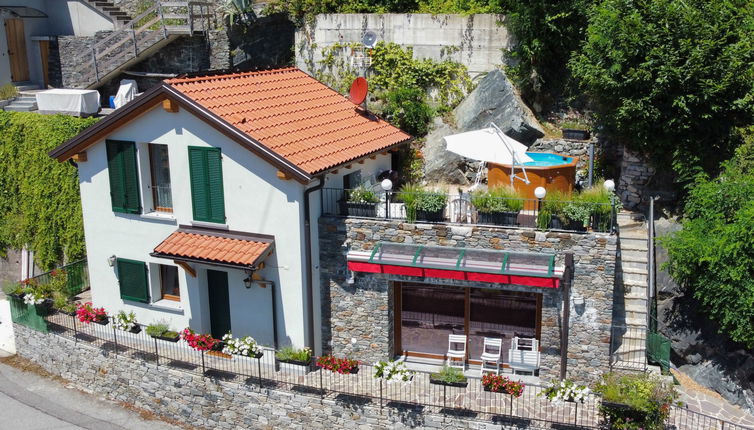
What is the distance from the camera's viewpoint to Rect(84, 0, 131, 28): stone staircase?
107 feet

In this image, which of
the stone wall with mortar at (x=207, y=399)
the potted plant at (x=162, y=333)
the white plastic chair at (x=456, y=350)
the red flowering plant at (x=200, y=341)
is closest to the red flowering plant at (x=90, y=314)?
the stone wall with mortar at (x=207, y=399)

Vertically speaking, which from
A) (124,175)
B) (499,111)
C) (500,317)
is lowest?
(500,317)

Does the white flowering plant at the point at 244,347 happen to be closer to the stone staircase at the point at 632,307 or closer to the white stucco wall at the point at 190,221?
the white stucco wall at the point at 190,221

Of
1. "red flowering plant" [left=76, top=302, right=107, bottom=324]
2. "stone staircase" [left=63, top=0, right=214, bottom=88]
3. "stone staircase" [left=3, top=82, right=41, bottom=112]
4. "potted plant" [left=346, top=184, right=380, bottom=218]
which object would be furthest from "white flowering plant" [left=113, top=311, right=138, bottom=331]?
"stone staircase" [left=63, top=0, right=214, bottom=88]

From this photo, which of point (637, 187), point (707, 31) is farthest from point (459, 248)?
point (707, 31)

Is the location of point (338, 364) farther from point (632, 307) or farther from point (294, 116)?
point (632, 307)

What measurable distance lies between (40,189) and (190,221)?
30.2ft

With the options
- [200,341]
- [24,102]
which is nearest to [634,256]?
[200,341]

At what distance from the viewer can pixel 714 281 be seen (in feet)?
54.9

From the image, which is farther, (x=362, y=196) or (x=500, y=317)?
(x=362, y=196)

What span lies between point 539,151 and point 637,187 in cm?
321

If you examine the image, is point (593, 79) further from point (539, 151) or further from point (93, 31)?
point (93, 31)

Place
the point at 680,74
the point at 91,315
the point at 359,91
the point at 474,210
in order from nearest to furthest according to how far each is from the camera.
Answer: the point at 474,210 < the point at 680,74 < the point at 91,315 < the point at 359,91

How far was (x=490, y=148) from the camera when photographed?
1906 centimetres
